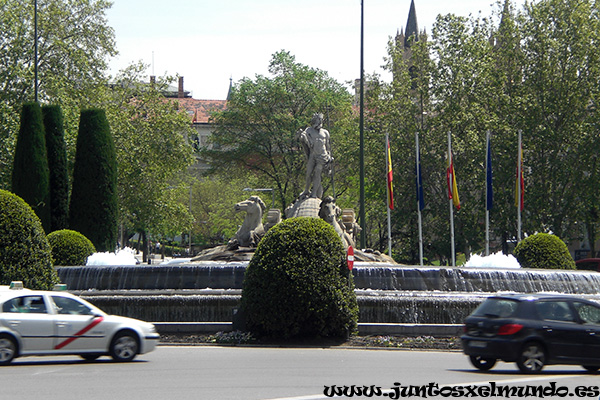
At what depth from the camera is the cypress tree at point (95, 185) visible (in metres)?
40.5

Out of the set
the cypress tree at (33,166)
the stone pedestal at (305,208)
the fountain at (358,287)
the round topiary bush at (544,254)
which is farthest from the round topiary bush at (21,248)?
the cypress tree at (33,166)

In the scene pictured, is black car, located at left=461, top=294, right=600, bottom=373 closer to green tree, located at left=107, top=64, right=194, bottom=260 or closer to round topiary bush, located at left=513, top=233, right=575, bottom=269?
round topiary bush, located at left=513, top=233, right=575, bottom=269

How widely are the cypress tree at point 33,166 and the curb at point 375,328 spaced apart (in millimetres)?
19073

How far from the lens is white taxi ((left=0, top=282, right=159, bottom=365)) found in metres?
15.6

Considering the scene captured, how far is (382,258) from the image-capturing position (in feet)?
107

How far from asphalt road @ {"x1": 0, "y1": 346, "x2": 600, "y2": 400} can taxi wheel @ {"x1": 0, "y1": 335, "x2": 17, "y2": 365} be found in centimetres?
24

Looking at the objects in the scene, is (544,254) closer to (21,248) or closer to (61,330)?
(21,248)

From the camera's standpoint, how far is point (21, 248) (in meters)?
21.4

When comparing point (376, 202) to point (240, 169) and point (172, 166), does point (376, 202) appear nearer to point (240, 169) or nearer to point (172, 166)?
point (240, 169)

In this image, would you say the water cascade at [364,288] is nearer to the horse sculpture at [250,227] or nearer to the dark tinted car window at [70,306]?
the horse sculpture at [250,227]

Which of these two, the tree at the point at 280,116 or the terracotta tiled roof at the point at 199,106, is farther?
the terracotta tiled roof at the point at 199,106

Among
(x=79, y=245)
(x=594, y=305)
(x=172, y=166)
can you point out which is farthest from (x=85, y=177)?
(x=594, y=305)

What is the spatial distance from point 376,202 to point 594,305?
49762 millimetres

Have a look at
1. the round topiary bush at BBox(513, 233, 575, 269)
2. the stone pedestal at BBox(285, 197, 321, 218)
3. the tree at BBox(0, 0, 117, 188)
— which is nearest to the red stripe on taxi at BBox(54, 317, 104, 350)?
the stone pedestal at BBox(285, 197, 321, 218)
